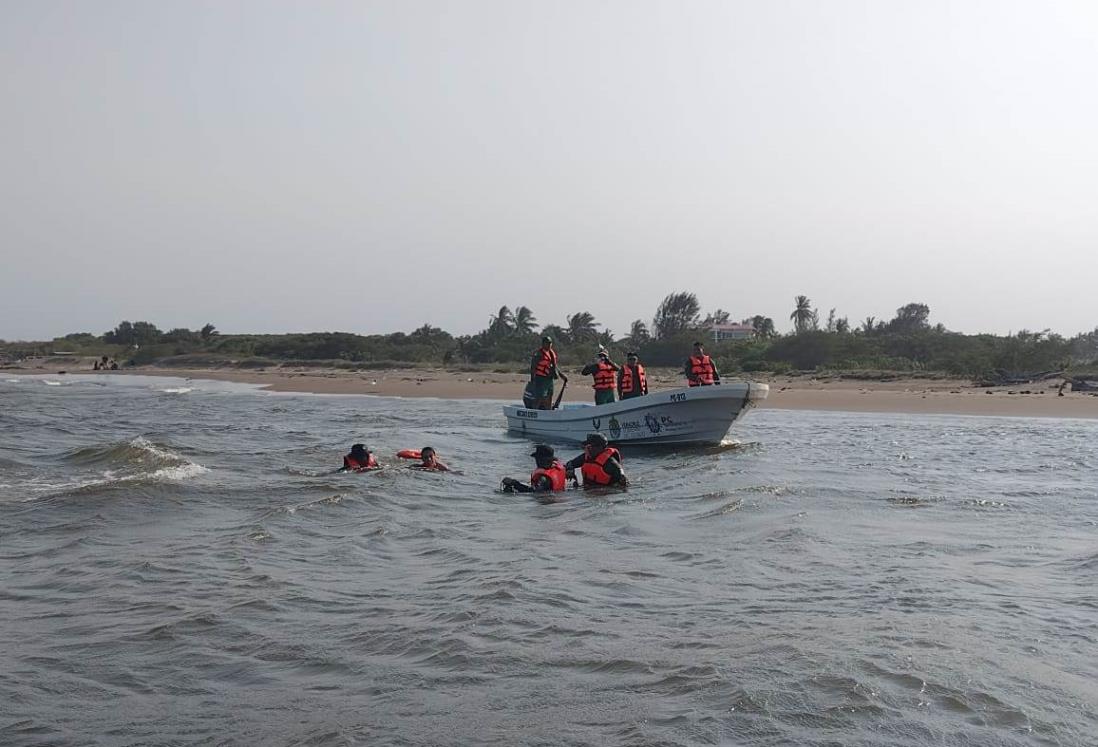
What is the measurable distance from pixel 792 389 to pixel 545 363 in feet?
56.2

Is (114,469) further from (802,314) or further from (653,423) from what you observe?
(802,314)

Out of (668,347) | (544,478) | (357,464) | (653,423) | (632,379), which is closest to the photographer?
(544,478)

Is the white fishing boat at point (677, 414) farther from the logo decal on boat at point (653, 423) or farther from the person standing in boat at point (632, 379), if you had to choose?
the person standing in boat at point (632, 379)

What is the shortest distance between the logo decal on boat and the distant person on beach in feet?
7.27

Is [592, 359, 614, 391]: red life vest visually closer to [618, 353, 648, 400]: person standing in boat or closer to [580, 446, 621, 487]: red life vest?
[618, 353, 648, 400]: person standing in boat

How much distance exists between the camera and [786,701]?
5.96 m

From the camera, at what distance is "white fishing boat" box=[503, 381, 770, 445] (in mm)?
18703

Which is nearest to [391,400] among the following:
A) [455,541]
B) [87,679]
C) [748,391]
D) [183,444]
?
[183,444]

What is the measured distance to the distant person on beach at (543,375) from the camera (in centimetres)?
2114

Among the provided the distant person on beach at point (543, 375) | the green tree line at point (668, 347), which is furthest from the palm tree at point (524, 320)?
the distant person on beach at point (543, 375)

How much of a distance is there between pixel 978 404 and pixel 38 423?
22893 millimetres

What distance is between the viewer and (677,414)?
19.0 metres

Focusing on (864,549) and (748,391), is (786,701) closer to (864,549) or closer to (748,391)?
(864,549)

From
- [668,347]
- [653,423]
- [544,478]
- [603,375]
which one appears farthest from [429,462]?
[668,347]
